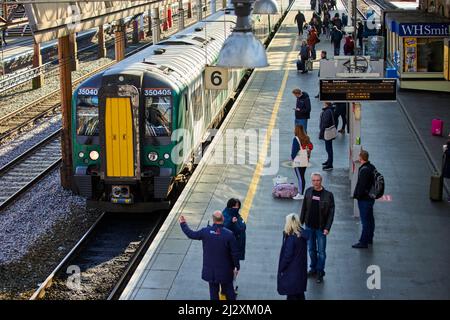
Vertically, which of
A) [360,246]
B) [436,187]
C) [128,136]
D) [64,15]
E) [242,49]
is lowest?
[360,246]

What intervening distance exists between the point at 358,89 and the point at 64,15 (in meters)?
7.26

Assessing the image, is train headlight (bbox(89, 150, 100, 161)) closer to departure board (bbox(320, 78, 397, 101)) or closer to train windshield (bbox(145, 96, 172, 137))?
train windshield (bbox(145, 96, 172, 137))

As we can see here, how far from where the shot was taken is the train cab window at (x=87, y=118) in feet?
56.7

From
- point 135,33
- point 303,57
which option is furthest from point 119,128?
point 135,33

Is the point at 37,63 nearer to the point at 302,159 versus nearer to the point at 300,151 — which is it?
the point at 300,151

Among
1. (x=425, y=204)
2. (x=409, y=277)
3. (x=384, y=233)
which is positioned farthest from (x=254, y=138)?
(x=409, y=277)

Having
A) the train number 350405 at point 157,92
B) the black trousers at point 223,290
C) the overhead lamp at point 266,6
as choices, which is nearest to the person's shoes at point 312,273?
the black trousers at point 223,290

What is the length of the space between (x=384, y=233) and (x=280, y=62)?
23055 mm

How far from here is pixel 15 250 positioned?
16.2 m

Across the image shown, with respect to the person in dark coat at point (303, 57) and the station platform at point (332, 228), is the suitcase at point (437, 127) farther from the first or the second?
the person in dark coat at point (303, 57)

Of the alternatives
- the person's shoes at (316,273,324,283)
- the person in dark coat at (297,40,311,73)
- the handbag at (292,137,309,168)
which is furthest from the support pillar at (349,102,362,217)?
the person in dark coat at (297,40,311,73)

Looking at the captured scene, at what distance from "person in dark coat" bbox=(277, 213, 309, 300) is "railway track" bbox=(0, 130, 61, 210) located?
10.0 meters

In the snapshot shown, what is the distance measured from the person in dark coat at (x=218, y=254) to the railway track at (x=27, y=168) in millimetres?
9262

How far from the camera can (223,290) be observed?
10.9 meters
